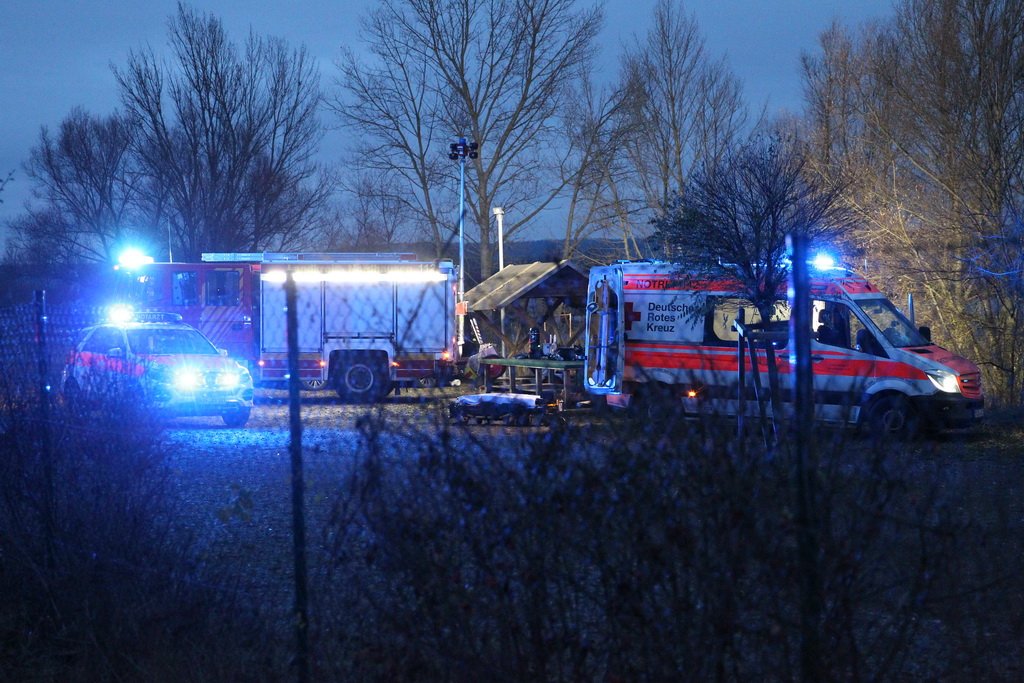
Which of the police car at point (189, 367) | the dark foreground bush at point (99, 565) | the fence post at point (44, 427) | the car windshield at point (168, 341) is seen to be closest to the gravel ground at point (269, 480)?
the dark foreground bush at point (99, 565)

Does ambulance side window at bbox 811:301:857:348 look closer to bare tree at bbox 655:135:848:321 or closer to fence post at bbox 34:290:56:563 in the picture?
bare tree at bbox 655:135:848:321

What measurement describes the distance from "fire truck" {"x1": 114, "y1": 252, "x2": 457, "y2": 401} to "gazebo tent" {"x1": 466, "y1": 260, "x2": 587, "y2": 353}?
0.94m

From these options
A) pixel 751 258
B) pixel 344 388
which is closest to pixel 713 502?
pixel 751 258

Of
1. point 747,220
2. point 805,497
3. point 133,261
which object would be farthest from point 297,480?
point 133,261

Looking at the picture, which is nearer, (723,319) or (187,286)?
(723,319)

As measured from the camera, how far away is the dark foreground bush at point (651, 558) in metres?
3.53

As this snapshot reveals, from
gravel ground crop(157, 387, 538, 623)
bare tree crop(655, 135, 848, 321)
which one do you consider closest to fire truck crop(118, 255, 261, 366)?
gravel ground crop(157, 387, 538, 623)

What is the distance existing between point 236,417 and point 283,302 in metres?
7.20

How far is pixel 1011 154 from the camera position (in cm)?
1994

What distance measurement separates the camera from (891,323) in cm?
1575

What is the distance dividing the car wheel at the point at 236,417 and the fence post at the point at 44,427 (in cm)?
1022

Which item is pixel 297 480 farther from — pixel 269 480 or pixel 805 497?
pixel 269 480

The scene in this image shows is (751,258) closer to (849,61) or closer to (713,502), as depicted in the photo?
(713,502)

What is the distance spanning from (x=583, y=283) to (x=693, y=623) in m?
19.1
